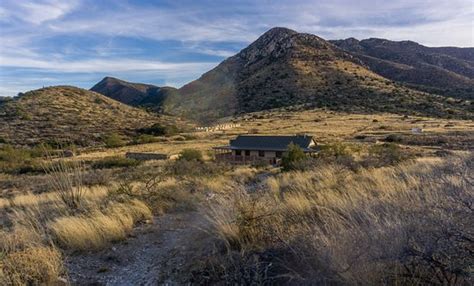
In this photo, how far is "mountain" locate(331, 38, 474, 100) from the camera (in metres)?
112

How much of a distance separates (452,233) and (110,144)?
50589 mm

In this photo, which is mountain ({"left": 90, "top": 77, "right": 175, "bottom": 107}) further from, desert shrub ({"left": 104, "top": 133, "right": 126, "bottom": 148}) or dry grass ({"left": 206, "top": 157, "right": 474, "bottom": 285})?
dry grass ({"left": 206, "top": 157, "right": 474, "bottom": 285})

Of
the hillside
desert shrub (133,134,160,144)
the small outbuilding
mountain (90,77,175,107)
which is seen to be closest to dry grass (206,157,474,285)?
the small outbuilding

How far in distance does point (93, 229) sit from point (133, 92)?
179 metres

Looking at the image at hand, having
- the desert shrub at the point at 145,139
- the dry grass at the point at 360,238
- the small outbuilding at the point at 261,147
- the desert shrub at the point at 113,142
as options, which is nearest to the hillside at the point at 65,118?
the desert shrub at the point at 113,142

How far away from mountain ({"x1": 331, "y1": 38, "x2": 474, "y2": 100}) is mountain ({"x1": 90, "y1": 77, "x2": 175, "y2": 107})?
78.4 metres

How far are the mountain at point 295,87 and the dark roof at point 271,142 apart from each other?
4836 cm

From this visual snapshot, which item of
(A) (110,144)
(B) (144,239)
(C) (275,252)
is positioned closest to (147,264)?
(B) (144,239)

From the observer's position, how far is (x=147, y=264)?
18.7 ft

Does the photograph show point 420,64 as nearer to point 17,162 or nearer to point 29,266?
point 17,162

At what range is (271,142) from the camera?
37.2m

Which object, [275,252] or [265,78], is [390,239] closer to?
[275,252]

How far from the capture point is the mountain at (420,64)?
112281 mm

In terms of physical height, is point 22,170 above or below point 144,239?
below
